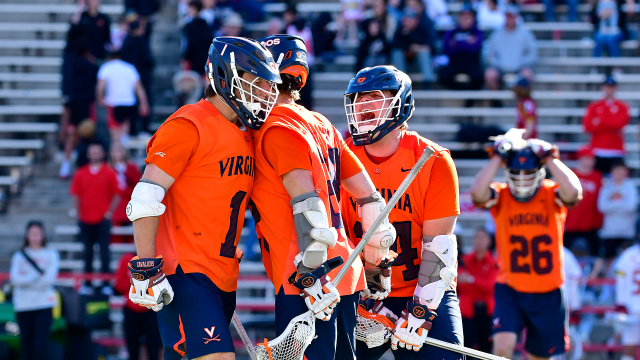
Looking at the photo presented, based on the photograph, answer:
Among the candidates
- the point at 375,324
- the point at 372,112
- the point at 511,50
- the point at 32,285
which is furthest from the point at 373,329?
the point at 511,50

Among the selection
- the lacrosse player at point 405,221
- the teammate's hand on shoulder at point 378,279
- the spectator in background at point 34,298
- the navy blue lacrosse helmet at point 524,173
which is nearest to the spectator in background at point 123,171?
the spectator in background at point 34,298

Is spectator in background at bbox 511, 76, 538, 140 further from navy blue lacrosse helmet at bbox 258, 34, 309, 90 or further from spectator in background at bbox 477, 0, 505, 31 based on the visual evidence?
navy blue lacrosse helmet at bbox 258, 34, 309, 90

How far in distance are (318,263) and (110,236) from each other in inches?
308

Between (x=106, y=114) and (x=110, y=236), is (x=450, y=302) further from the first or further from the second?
(x=106, y=114)

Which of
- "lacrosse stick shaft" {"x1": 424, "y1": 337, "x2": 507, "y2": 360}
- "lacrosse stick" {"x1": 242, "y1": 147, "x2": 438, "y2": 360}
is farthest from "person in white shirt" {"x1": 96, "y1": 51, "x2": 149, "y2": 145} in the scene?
"lacrosse stick" {"x1": 242, "y1": 147, "x2": 438, "y2": 360}

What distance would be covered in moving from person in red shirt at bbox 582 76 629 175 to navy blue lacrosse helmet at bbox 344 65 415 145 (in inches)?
316

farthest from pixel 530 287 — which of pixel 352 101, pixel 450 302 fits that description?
pixel 352 101

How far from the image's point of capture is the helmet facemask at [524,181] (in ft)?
25.9

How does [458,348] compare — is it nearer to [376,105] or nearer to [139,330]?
[376,105]

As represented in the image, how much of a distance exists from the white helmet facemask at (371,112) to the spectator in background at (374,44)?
788cm

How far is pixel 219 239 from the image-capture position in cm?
490

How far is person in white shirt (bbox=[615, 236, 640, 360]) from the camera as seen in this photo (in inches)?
398

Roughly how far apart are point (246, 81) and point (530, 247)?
4.14m

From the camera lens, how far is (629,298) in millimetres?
10180
